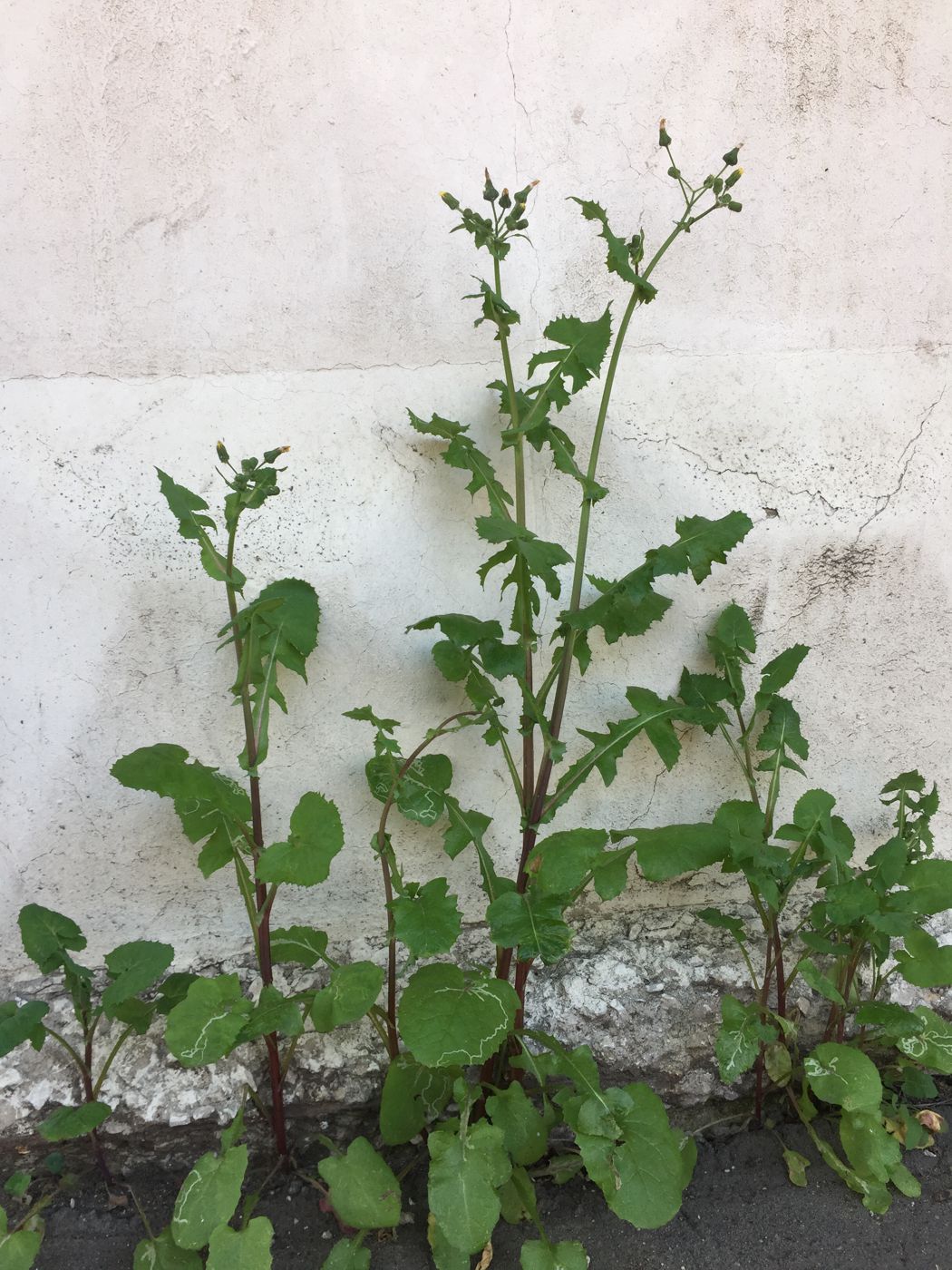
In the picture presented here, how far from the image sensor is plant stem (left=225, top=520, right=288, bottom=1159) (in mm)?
1863

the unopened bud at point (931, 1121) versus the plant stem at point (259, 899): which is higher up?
the plant stem at point (259, 899)

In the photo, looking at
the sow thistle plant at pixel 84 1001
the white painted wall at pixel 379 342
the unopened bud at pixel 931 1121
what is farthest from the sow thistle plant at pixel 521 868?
the unopened bud at pixel 931 1121

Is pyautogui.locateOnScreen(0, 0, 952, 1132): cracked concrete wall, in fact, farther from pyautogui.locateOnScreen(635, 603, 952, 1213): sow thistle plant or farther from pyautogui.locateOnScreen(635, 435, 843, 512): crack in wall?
pyautogui.locateOnScreen(635, 603, 952, 1213): sow thistle plant

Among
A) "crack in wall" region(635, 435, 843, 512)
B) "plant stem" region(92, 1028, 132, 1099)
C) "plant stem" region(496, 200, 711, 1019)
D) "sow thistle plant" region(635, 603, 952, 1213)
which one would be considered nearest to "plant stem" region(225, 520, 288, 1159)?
"plant stem" region(92, 1028, 132, 1099)

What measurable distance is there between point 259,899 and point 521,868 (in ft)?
1.94

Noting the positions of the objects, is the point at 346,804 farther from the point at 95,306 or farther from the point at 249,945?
the point at 95,306

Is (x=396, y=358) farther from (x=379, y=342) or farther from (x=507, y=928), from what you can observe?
(x=507, y=928)

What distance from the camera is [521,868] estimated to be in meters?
2.04

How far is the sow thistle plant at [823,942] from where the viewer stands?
79.7 inches

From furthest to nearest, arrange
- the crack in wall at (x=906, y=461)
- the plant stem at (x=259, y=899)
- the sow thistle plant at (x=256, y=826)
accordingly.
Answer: the crack in wall at (x=906, y=461) < the plant stem at (x=259, y=899) < the sow thistle plant at (x=256, y=826)

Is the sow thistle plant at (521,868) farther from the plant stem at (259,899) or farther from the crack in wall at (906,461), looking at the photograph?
the crack in wall at (906,461)

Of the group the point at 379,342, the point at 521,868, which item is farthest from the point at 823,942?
the point at 379,342

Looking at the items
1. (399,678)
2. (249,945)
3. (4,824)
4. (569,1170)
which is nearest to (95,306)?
(399,678)

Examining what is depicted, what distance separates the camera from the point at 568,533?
7.59 ft
